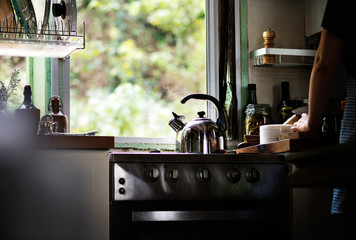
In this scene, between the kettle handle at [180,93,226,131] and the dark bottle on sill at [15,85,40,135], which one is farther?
the kettle handle at [180,93,226,131]

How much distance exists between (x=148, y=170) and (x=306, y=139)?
0.74 metres

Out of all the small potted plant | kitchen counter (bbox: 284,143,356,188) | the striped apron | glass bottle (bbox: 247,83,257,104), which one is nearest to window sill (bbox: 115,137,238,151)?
glass bottle (bbox: 247,83,257,104)

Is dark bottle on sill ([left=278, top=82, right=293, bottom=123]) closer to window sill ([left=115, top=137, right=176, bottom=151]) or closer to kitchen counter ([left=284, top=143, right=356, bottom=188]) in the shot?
window sill ([left=115, top=137, right=176, bottom=151])

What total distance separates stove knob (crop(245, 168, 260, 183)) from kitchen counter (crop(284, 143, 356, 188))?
1.38 metres

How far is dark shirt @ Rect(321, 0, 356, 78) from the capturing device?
5.52 ft

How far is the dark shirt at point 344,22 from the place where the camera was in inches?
66.3

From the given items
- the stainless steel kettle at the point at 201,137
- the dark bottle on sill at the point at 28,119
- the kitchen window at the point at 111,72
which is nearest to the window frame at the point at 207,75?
the kitchen window at the point at 111,72

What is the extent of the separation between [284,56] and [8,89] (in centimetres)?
167

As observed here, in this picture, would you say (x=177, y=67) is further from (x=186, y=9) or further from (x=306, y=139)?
(x=306, y=139)

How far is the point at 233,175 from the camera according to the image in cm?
254

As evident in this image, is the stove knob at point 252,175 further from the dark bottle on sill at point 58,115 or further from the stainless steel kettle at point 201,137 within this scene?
the dark bottle on sill at point 58,115

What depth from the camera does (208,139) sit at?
2871mm

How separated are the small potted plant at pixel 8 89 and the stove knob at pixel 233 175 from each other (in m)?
1.09

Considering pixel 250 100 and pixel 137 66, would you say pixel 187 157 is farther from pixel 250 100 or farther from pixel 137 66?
pixel 137 66
